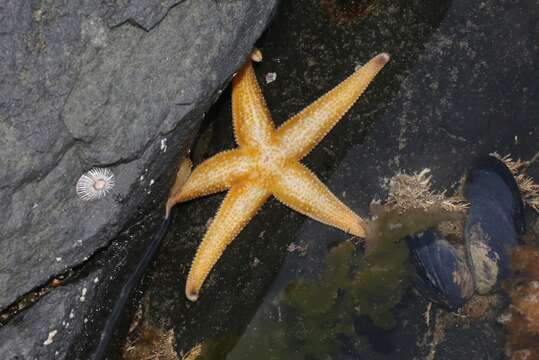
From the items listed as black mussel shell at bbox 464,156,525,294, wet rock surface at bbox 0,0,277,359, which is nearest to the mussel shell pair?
black mussel shell at bbox 464,156,525,294

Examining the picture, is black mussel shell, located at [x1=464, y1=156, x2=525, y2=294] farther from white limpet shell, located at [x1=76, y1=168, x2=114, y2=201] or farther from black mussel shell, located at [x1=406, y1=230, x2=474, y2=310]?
white limpet shell, located at [x1=76, y1=168, x2=114, y2=201]

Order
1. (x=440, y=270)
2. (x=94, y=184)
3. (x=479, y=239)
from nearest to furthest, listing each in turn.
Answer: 1. (x=94, y=184)
2. (x=440, y=270)
3. (x=479, y=239)

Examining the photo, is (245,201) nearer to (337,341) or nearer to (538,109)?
(337,341)

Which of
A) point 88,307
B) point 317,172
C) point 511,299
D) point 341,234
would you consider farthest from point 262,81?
point 511,299

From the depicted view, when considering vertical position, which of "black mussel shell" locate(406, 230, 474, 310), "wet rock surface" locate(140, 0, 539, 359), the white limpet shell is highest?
the white limpet shell

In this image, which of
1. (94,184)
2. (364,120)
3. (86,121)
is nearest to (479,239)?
(364,120)

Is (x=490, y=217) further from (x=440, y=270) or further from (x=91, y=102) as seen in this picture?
(x=91, y=102)

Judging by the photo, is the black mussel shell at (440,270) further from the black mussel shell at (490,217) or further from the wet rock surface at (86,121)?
the wet rock surface at (86,121)
